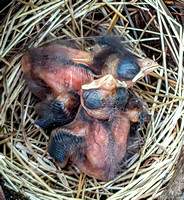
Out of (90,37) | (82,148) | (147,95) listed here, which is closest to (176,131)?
(147,95)

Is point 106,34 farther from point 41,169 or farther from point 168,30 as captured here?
point 41,169

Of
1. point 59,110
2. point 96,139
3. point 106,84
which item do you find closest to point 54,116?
point 59,110

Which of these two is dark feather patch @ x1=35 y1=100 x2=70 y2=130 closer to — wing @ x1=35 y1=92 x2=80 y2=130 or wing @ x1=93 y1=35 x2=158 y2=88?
wing @ x1=35 y1=92 x2=80 y2=130

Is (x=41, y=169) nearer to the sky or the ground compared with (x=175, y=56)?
nearer to the ground

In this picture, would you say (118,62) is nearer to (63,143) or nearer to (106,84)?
(106,84)

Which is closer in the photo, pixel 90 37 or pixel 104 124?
pixel 104 124

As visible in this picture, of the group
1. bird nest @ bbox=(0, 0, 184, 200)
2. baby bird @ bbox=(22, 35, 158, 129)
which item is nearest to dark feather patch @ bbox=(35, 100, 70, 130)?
baby bird @ bbox=(22, 35, 158, 129)
